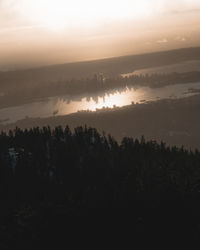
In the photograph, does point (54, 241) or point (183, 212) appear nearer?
point (54, 241)

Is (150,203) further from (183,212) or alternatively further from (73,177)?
(73,177)

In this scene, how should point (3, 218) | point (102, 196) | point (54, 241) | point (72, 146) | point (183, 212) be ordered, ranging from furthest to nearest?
point (72, 146) < point (102, 196) < point (183, 212) < point (3, 218) < point (54, 241)

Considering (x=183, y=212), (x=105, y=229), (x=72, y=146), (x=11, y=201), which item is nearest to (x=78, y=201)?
(x=105, y=229)

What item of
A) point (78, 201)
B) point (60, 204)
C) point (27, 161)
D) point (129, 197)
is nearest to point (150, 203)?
point (129, 197)

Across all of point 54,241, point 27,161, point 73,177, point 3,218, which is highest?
point 27,161

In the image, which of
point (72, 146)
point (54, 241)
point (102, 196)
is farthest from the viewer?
point (72, 146)

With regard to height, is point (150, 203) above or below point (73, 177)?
below
